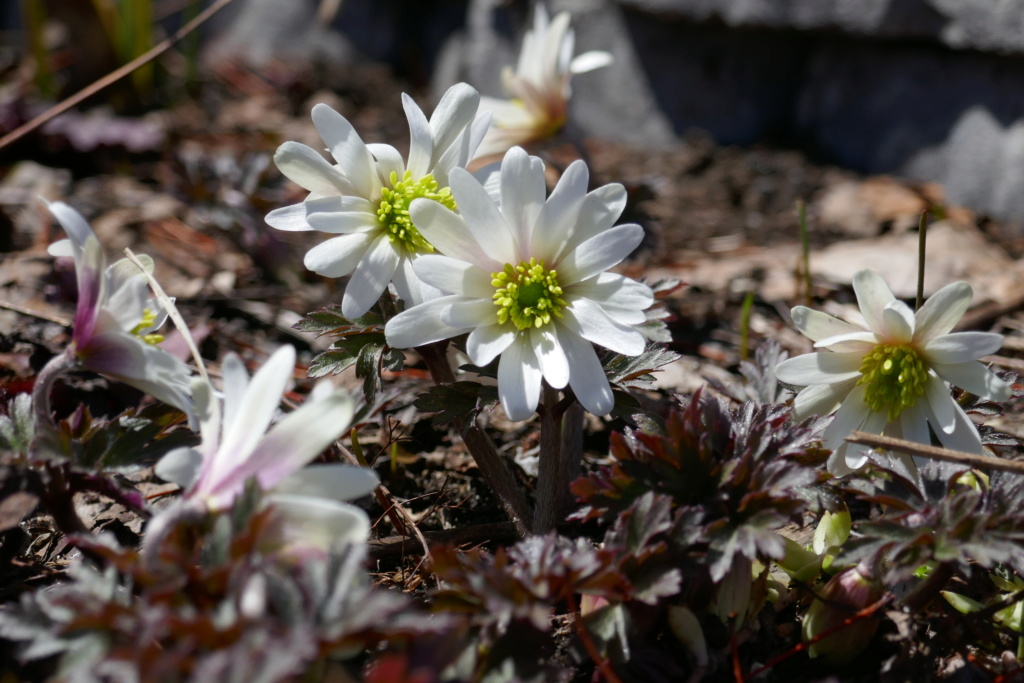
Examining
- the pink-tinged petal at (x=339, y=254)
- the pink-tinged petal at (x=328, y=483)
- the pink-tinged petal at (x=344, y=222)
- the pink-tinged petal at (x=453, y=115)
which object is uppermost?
the pink-tinged petal at (x=453, y=115)

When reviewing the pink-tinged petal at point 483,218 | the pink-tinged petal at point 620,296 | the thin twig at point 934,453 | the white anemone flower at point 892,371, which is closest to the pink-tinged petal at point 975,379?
the white anemone flower at point 892,371

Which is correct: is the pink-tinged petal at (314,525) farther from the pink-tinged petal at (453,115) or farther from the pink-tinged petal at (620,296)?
the pink-tinged petal at (453,115)

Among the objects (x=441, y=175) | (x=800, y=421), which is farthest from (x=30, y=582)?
(x=800, y=421)

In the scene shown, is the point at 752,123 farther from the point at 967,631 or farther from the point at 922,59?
the point at 967,631

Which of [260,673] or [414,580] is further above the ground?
[260,673]

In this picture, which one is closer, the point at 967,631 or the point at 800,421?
the point at 967,631

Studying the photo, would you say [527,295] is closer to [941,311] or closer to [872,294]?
[872,294]
